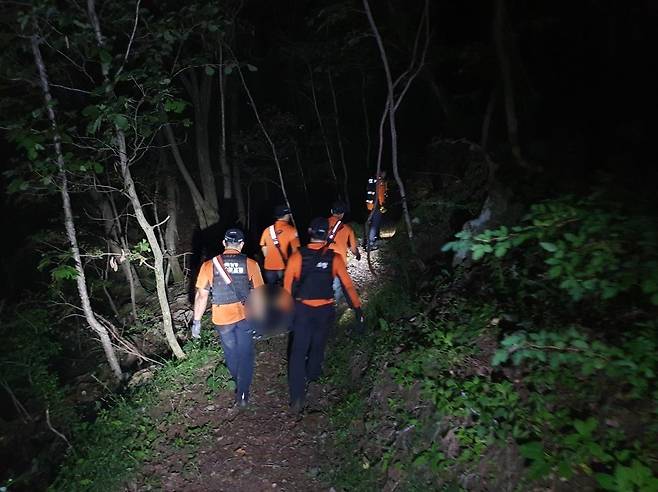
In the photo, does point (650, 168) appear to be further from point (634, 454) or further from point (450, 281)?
point (634, 454)

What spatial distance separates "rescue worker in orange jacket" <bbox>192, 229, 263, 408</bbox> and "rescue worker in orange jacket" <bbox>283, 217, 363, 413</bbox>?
643 millimetres

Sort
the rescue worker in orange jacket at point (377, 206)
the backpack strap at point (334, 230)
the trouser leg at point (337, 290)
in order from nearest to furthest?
the backpack strap at point (334, 230), the trouser leg at point (337, 290), the rescue worker in orange jacket at point (377, 206)

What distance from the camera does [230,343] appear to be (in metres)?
5.93

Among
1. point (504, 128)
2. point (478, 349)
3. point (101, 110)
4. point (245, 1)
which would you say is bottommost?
point (478, 349)

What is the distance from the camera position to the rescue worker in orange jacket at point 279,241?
8.17m

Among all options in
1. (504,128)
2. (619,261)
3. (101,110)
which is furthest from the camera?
(504,128)

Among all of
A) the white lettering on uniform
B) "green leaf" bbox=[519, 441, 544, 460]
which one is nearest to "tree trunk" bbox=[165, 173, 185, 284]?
the white lettering on uniform

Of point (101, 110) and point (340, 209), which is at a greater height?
point (101, 110)

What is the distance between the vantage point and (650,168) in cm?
525

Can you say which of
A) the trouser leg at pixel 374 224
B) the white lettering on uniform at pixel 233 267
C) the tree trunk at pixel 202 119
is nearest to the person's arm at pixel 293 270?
the white lettering on uniform at pixel 233 267

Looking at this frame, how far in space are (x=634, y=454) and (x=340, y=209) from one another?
5716mm

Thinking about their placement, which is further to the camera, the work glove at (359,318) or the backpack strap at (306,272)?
the work glove at (359,318)

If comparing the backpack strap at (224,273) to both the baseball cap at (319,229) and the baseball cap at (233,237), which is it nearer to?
the baseball cap at (233,237)

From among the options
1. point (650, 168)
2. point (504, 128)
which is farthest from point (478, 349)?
point (504, 128)
